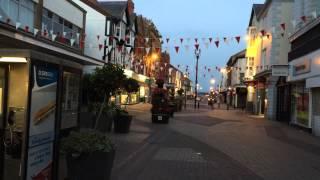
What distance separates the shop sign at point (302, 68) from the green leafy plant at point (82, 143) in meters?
20.3

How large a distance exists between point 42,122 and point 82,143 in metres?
1.04

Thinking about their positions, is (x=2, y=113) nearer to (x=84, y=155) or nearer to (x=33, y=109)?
(x=33, y=109)

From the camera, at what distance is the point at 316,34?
82.0 feet

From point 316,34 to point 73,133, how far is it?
64.5 feet

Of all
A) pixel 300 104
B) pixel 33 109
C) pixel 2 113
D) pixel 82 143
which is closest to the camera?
pixel 33 109

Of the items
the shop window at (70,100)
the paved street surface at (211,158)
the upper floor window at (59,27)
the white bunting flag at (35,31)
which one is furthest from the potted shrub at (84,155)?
the upper floor window at (59,27)

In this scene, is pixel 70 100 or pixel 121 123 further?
pixel 121 123

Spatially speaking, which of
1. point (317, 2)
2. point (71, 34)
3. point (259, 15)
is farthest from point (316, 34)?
point (259, 15)

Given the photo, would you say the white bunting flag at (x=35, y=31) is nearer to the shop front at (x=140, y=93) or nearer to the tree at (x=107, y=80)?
the tree at (x=107, y=80)

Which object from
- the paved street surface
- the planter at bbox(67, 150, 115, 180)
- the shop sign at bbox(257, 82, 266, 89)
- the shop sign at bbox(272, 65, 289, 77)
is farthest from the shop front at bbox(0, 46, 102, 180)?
the shop sign at bbox(257, 82, 266, 89)

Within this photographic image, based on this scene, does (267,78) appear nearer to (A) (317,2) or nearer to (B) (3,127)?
(A) (317,2)

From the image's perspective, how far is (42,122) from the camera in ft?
22.4

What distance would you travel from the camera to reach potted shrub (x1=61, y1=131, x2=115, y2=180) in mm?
7691

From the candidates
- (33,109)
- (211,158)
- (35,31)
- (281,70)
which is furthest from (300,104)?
(33,109)
